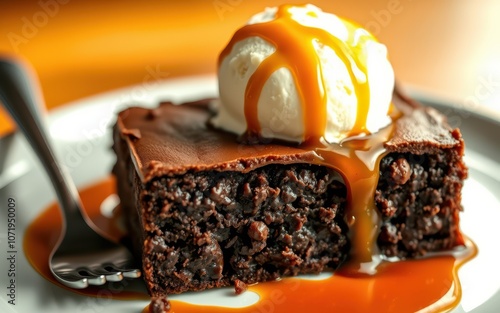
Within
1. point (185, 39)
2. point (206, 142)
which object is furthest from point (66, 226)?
point (185, 39)

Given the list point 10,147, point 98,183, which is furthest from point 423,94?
point 10,147

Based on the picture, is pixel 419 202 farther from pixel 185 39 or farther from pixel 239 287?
pixel 185 39

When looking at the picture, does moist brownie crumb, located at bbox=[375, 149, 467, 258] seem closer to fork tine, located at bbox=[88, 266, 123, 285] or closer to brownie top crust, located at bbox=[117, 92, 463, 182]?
brownie top crust, located at bbox=[117, 92, 463, 182]

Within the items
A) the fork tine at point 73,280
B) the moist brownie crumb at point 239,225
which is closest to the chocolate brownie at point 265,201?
the moist brownie crumb at point 239,225

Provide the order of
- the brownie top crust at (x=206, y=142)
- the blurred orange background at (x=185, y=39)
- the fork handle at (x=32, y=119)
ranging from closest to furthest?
the brownie top crust at (x=206, y=142), the fork handle at (x=32, y=119), the blurred orange background at (x=185, y=39)

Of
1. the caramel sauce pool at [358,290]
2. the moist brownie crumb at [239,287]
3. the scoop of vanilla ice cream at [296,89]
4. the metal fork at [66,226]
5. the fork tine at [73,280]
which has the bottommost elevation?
the caramel sauce pool at [358,290]

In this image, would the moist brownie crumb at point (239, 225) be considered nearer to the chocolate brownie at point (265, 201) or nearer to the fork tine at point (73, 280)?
the chocolate brownie at point (265, 201)

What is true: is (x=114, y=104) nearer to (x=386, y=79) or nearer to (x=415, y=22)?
(x=386, y=79)
